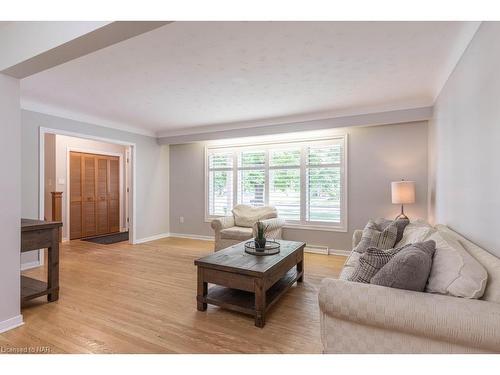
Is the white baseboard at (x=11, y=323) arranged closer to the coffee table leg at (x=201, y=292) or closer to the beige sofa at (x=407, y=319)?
the coffee table leg at (x=201, y=292)

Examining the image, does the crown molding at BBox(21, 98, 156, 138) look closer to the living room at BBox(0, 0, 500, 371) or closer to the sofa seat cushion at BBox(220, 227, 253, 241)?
the living room at BBox(0, 0, 500, 371)

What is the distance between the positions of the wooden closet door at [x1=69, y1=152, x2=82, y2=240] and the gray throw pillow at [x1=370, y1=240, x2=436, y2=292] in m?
6.37

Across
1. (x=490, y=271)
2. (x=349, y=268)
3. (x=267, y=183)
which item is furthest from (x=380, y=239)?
(x=267, y=183)

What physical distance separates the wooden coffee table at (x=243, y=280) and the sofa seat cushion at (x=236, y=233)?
1376mm

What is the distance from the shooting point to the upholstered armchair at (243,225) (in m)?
4.32

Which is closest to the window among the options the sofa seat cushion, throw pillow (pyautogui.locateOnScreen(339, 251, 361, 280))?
the sofa seat cushion

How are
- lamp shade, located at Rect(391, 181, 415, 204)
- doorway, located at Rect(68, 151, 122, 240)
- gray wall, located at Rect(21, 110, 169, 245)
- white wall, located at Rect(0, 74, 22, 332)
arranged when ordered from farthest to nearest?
doorway, located at Rect(68, 151, 122, 240) < gray wall, located at Rect(21, 110, 169, 245) < lamp shade, located at Rect(391, 181, 415, 204) < white wall, located at Rect(0, 74, 22, 332)

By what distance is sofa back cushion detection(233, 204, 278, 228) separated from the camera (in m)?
4.75

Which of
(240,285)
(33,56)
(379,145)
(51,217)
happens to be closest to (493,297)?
(240,285)

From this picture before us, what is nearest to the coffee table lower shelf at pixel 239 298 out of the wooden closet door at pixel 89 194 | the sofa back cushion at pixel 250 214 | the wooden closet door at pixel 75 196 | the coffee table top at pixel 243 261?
the coffee table top at pixel 243 261

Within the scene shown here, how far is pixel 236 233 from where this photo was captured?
4316mm

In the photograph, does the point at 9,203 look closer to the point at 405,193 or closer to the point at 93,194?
the point at 405,193
